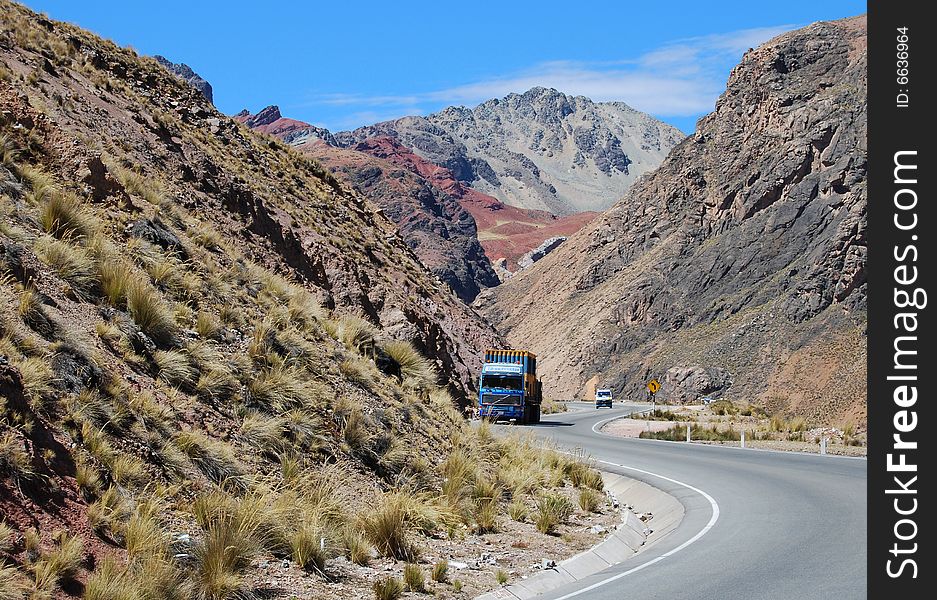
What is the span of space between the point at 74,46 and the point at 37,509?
925 inches

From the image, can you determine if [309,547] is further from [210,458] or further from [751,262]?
[751,262]

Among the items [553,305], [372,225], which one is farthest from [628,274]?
[372,225]

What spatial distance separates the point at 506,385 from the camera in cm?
3828

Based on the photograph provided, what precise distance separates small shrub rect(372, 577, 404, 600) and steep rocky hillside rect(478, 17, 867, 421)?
45.7m

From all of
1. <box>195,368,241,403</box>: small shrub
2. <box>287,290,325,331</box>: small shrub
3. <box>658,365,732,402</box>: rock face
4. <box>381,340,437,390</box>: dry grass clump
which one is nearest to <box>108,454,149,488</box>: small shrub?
<box>195,368,241,403</box>: small shrub

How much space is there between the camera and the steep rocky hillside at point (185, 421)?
8141 millimetres

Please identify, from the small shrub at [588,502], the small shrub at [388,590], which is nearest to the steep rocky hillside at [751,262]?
the small shrub at [588,502]

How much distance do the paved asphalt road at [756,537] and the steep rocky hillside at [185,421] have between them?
1.55m

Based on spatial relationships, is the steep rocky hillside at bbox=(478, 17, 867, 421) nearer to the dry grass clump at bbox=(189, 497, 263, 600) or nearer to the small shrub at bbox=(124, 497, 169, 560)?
the dry grass clump at bbox=(189, 497, 263, 600)

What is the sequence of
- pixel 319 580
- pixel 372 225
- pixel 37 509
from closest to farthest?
pixel 37 509
pixel 319 580
pixel 372 225

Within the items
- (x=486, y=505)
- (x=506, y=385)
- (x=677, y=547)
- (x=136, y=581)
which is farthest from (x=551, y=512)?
(x=506, y=385)

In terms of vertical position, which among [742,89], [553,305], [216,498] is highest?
[742,89]
